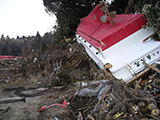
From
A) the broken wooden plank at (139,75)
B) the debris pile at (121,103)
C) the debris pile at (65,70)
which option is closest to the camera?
the debris pile at (121,103)

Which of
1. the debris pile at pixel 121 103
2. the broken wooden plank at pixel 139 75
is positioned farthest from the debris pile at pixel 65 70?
the debris pile at pixel 121 103

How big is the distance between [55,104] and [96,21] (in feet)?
18.0

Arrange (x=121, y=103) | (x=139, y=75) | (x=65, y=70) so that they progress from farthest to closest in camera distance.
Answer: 1. (x=65, y=70)
2. (x=139, y=75)
3. (x=121, y=103)

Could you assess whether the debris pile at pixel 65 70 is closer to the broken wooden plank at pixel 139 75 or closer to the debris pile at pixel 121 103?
the broken wooden plank at pixel 139 75

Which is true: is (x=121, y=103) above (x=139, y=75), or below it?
below

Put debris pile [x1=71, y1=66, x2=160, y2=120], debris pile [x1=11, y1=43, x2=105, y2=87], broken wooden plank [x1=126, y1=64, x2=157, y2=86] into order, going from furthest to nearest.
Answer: debris pile [x1=11, y1=43, x2=105, y2=87] < broken wooden plank [x1=126, y1=64, x2=157, y2=86] < debris pile [x1=71, y1=66, x2=160, y2=120]

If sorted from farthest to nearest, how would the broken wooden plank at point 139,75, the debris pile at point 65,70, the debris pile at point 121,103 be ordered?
the debris pile at point 65,70
the broken wooden plank at point 139,75
the debris pile at point 121,103

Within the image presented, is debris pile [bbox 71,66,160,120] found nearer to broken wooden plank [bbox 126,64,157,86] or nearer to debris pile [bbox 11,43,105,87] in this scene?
broken wooden plank [bbox 126,64,157,86]

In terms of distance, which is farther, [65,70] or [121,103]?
[65,70]

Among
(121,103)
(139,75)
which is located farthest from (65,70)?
(121,103)

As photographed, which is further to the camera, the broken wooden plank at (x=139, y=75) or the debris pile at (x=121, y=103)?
the broken wooden plank at (x=139, y=75)

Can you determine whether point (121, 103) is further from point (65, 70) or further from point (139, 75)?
point (65, 70)

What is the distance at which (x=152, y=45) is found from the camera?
4.72m

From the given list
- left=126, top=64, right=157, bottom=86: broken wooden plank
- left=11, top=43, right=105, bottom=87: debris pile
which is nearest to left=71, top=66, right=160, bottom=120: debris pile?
left=126, top=64, right=157, bottom=86: broken wooden plank
